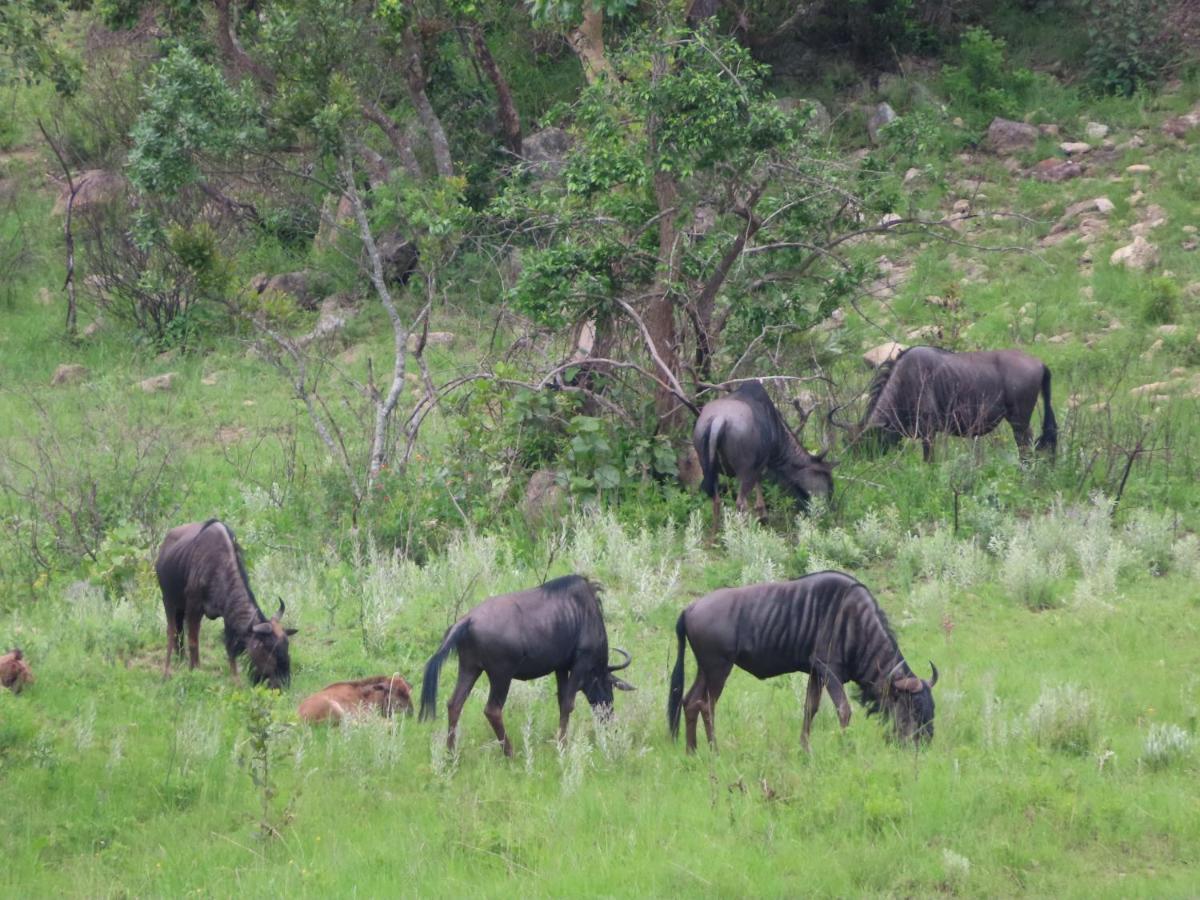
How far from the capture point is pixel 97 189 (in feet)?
90.1

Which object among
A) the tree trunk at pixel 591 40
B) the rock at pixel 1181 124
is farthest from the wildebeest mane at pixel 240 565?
the rock at pixel 1181 124

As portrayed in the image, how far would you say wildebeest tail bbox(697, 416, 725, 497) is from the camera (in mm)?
13383

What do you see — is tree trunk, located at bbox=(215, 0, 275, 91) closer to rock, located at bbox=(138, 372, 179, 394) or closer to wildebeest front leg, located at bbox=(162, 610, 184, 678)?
rock, located at bbox=(138, 372, 179, 394)

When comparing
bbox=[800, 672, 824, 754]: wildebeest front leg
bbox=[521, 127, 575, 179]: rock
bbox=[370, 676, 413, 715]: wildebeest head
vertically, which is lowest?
bbox=[370, 676, 413, 715]: wildebeest head

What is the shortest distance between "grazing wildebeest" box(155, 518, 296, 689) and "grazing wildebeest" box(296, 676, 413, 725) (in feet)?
1.59

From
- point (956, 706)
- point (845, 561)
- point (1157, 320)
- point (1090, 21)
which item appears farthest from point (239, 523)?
point (1090, 21)

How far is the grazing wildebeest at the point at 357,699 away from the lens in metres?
9.31

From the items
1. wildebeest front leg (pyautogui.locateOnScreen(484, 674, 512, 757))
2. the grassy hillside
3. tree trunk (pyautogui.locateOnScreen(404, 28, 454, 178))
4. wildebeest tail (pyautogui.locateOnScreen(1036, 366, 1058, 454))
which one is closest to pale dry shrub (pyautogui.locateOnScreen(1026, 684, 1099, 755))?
the grassy hillside

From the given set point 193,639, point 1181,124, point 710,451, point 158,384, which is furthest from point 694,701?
point 1181,124

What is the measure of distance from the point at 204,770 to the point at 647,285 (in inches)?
326

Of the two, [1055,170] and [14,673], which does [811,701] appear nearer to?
[14,673]

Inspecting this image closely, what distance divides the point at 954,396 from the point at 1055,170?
10.2 m

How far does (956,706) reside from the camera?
888 centimetres

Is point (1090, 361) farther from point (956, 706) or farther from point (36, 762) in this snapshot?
point (36, 762)
